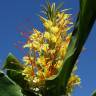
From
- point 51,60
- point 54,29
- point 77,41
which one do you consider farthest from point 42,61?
point 77,41

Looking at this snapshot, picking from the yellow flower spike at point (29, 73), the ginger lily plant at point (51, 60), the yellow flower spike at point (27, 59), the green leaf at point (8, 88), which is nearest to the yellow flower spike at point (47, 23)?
the ginger lily plant at point (51, 60)

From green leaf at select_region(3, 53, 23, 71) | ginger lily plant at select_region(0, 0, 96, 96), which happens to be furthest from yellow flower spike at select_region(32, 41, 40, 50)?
green leaf at select_region(3, 53, 23, 71)

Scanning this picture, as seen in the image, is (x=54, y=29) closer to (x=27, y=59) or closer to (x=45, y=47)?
(x=45, y=47)

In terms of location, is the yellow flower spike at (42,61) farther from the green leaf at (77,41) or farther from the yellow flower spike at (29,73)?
the green leaf at (77,41)

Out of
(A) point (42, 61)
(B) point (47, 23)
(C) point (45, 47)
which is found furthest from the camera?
(B) point (47, 23)

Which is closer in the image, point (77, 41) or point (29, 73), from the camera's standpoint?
point (77, 41)

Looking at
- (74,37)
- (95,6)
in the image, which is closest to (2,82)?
(74,37)
